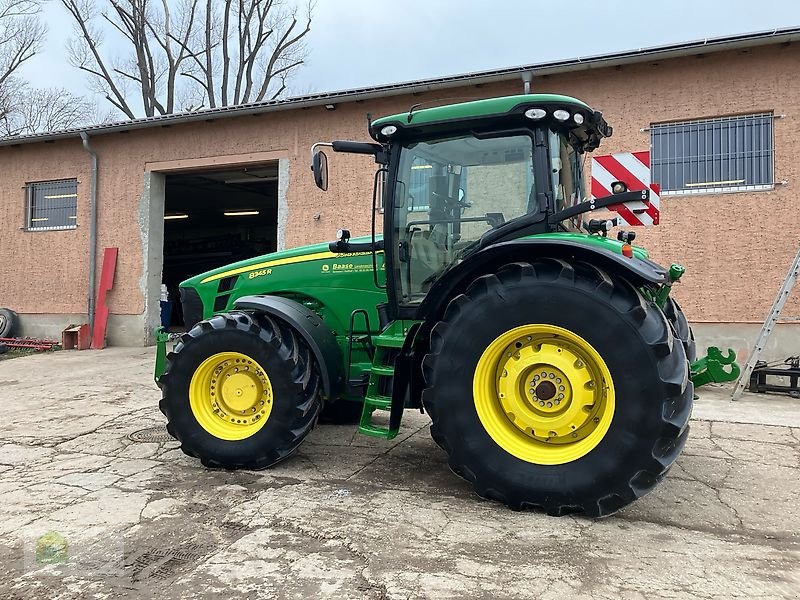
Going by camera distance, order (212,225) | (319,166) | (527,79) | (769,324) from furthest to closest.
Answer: (212,225), (527,79), (769,324), (319,166)

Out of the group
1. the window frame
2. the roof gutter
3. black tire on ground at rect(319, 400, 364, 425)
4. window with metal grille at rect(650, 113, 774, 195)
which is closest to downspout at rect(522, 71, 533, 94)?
window with metal grille at rect(650, 113, 774, 195)

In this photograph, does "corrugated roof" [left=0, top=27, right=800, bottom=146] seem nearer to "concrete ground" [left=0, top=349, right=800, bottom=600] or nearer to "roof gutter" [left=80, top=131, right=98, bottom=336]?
"roof gutter" [left=80, top=131, right=98, bottom=336]

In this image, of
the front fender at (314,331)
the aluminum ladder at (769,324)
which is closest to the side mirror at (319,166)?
the front fender at (314,331)

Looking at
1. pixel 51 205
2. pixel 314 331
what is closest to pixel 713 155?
pixel 314 331

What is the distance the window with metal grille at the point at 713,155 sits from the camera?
816 cm

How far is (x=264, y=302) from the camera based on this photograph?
420 centimetres

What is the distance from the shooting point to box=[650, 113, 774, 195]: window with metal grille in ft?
26.8

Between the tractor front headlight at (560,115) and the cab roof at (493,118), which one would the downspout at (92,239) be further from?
the tractor front headlight at (560,115)

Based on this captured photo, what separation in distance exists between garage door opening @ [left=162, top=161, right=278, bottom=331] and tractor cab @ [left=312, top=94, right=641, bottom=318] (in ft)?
37.2

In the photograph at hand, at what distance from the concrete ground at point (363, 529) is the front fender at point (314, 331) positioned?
0.64 metres

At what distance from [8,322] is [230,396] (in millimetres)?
11300

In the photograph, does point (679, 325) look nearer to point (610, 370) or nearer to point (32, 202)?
point (610, 370)

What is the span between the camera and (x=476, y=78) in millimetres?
9219

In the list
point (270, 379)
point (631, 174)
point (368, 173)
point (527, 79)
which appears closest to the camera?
point (270, 379)
